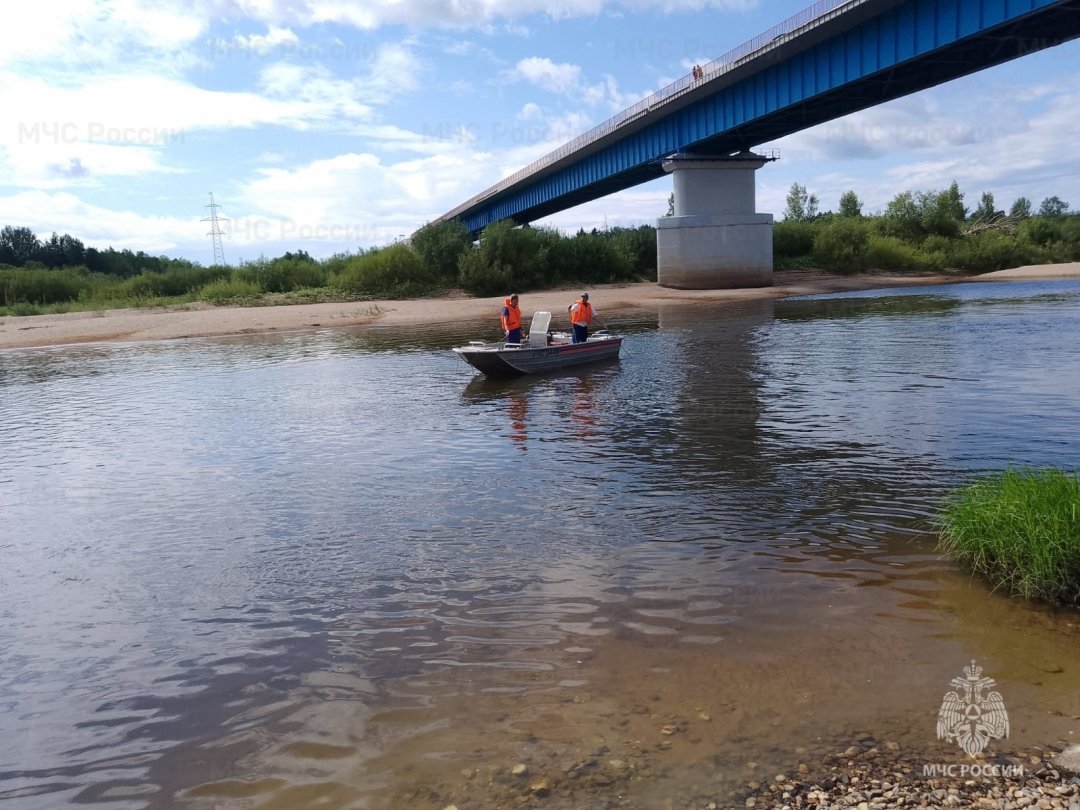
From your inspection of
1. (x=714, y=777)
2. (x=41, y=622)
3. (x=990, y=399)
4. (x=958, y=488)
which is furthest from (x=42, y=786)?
(x=990, y=399)

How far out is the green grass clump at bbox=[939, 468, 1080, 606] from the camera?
→ 6316 mm

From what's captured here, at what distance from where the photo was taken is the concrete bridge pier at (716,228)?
50469mm

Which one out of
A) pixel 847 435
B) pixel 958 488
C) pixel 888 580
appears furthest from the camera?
pixel 847 435

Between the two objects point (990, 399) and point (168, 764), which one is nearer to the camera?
point (168, 764)

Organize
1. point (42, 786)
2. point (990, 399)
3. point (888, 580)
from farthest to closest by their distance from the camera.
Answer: point (990, 399), point (888, 580), point (42, 786)

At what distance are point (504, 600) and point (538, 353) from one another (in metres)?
14.1

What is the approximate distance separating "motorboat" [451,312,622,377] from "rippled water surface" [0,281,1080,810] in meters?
3.43

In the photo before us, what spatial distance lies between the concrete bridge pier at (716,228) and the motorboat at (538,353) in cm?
3003

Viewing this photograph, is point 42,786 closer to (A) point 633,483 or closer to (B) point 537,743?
(B) point 537,743

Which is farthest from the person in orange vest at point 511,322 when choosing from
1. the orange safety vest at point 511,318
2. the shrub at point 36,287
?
the shrub at point 36,287

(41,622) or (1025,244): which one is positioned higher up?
(1025,244)

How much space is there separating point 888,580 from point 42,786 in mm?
6538

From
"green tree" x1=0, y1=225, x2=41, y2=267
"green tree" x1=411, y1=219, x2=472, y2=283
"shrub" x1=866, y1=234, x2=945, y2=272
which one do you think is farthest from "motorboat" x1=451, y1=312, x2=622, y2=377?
"green tree" x1=0, y1=225, x2=41, y2=267

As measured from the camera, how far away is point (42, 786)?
492cm
